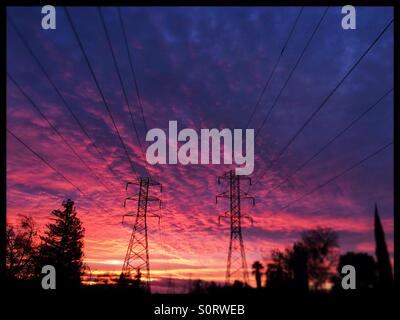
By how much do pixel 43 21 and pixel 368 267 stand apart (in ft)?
287

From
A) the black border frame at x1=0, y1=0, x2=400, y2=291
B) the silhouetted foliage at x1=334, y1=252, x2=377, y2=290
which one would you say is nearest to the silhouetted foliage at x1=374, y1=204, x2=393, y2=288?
the silhouetted foliage at x1=334, y1=252, x2=377, y2=290

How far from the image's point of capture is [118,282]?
3669 centimetres

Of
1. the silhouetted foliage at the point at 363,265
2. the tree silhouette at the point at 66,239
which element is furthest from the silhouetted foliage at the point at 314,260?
the tree silhouette at the point at 66,239

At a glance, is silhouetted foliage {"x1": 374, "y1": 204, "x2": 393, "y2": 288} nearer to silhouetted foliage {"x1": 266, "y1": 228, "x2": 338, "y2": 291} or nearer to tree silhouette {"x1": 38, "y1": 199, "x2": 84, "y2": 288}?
silhouetted foliage {"x1": 266, "y1": 228, "x2": 338, "y2": 291}

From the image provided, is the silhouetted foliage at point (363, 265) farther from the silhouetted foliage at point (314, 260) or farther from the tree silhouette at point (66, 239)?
the tree silhouette at point (66, 239)

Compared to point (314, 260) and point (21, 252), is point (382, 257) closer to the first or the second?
point (314, 260)
